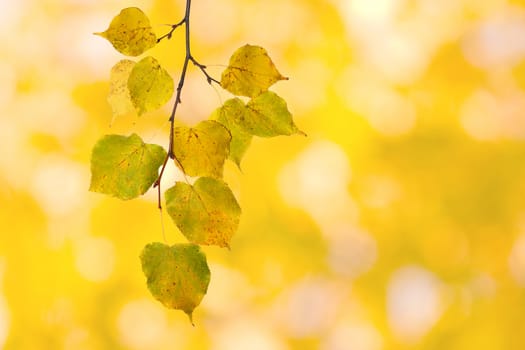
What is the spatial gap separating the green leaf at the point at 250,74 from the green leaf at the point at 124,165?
0.19ft

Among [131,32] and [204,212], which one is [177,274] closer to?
[204,212]

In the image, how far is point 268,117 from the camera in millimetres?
465

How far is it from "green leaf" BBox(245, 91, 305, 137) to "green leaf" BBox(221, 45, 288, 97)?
14 mm

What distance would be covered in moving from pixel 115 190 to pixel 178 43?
7.09 ft

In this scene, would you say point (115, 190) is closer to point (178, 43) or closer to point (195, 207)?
point (195, 207)

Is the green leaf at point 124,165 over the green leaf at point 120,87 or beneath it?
beneath

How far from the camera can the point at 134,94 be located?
459 mm

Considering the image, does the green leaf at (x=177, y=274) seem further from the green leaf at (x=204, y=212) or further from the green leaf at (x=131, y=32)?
the green leaf at (x=131, y=32)

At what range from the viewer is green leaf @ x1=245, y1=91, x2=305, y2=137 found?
0.46 meters

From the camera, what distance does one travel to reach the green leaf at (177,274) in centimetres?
44

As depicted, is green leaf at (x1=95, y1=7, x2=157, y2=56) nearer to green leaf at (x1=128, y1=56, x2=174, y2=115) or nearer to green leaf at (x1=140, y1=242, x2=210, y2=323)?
green leaf at (x1=128, y1=56, x2=174, y2=115)

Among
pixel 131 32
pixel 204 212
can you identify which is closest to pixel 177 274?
pixel 204 212

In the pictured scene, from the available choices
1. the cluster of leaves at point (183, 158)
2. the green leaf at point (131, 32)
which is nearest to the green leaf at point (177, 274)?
the cluster of leaves at point (183, 158)

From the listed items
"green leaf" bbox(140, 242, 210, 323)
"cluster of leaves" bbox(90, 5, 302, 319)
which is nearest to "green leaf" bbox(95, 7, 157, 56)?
"cluster of leaves" bbox(90, 5, 302, 319)
